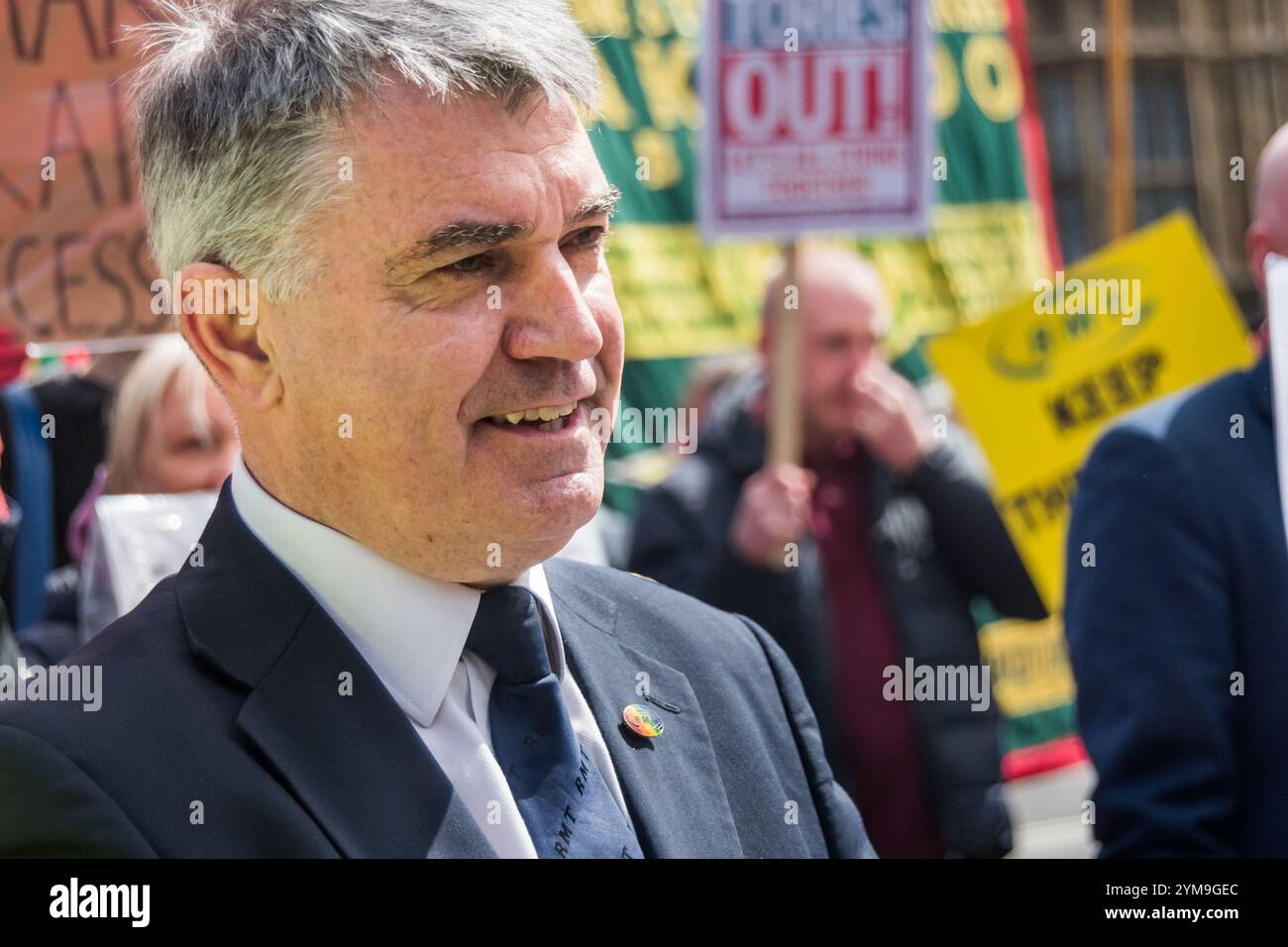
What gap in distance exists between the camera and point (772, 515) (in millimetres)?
3473

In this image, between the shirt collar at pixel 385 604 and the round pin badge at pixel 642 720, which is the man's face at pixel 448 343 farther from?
the round pin badge at pixel 642 720

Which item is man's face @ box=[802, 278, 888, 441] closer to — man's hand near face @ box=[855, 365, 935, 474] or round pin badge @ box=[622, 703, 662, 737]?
man's hand near face @ box=[855, 365, 935, 474]

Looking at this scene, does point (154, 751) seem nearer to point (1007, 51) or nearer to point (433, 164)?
point (433, 164)

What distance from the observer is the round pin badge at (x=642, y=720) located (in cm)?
166

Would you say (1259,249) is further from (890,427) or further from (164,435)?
(164,435)

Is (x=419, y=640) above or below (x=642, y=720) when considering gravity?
above

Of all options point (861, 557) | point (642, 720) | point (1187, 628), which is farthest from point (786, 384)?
point (642, 720)

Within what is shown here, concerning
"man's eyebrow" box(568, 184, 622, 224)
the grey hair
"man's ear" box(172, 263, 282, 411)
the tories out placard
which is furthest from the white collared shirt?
the tories out placard

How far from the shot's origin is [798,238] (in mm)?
3904

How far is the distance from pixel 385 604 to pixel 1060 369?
290 cm

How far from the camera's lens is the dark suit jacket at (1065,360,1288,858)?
7.13ft

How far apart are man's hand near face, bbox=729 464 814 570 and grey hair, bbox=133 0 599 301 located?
6.38 feet

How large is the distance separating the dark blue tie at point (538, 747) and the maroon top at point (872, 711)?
198cm
